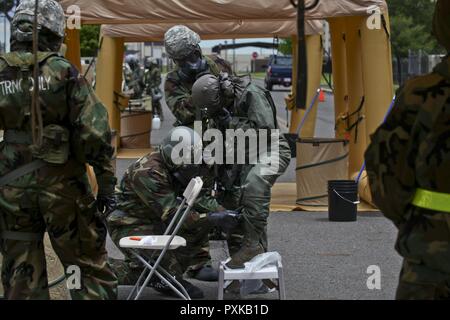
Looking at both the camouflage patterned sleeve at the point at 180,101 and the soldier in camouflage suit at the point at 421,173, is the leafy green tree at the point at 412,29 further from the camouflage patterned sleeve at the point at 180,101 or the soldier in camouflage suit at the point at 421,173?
the soldier in camouflage suit at the point at 421,173

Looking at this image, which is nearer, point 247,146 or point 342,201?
point 247,146

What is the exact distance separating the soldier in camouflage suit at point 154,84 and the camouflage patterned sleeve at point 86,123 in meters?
23.4

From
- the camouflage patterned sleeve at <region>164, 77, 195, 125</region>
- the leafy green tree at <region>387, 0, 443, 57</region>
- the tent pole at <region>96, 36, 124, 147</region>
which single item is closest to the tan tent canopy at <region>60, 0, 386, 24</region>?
the camouflage patterned sleeve at <region>164, 77, 195, 125</region>

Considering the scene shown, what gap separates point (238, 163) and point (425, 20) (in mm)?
51091

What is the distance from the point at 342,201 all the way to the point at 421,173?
24.2 ft

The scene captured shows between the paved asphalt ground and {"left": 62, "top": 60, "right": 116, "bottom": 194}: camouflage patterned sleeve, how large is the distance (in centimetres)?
233

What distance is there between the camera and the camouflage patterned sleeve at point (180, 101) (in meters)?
9.95

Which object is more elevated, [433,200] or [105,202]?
[433,200]

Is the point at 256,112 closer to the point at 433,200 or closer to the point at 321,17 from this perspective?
the point at 433,200

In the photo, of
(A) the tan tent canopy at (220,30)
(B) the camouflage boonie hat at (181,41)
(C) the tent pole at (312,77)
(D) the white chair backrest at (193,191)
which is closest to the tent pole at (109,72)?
(A) the tan tent canopy at (220,30)

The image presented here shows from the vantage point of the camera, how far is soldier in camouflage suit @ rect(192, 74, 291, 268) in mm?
7156

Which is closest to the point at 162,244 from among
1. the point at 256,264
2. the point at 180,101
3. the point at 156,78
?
the point at 256,264

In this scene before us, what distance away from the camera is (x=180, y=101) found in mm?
10258
